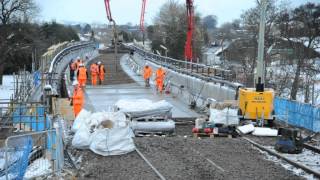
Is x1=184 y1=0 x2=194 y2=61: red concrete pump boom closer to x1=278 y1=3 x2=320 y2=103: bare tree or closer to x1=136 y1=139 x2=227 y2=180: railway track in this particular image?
x1=278 y1=3 x2=320 y2=103: bare tree

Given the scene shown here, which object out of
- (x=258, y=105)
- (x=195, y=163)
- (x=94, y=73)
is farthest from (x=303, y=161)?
(x=94, y=73)

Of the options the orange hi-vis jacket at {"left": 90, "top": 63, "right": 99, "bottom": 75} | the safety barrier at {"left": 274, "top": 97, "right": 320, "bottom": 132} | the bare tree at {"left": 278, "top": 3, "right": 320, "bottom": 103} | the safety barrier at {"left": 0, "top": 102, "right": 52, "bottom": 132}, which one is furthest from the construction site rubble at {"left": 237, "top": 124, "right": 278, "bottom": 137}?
the bare tree at {"left": 278, "top": 3, "right": 320, "bottom": 103}

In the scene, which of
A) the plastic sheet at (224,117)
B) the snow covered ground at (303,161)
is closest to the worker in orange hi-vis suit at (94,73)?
the plastic sheet at (224,117)

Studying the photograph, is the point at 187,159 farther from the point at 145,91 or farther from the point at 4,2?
the point at 4,2

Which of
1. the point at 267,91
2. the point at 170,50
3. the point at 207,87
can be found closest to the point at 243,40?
the point at 170,50

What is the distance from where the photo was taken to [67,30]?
115 m

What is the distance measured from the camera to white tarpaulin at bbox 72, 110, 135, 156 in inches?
538

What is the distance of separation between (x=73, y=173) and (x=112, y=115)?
2.87m

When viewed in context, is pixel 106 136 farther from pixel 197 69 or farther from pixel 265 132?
pixel 197 69

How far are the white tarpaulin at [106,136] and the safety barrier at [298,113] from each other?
23.0 ft

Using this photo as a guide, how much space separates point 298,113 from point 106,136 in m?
8.22

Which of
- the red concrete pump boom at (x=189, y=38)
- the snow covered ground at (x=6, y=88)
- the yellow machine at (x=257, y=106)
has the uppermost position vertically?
the red concrete pump boom at (x=189, y=38)

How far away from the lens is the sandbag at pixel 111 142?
44.8ft

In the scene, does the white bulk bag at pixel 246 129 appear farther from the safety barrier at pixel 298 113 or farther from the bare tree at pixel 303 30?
the bare tree at pixel 303 30
